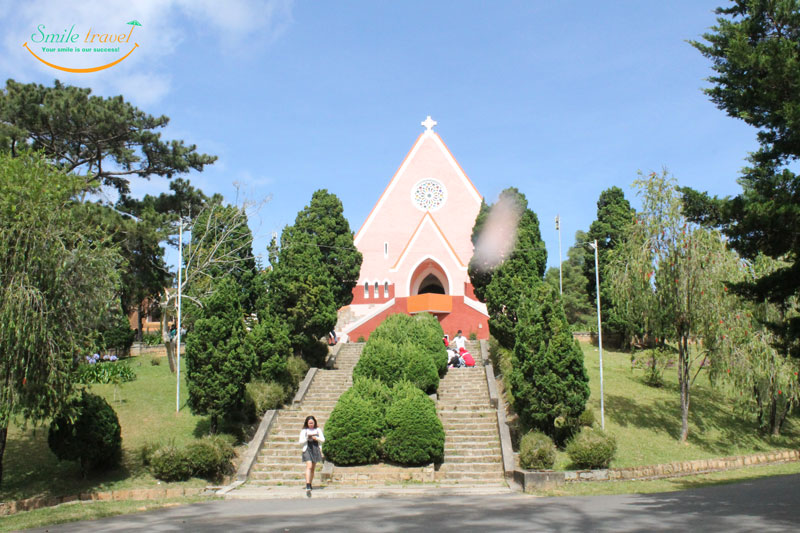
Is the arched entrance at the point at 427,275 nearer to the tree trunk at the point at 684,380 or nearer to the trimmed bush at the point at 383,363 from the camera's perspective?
the trimmed bush at the point at 383,363

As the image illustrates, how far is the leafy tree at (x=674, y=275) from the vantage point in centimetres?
1612

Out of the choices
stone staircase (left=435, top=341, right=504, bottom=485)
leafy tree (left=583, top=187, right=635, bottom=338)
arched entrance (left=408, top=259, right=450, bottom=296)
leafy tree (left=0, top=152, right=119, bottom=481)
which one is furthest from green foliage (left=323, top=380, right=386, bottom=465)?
arched entrance (left=408, top=259, right=450, bottom=296)

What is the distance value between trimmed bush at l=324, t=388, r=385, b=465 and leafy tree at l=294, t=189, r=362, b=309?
11020mm

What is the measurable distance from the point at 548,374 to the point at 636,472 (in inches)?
108

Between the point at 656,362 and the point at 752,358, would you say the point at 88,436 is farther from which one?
the point at 656,362

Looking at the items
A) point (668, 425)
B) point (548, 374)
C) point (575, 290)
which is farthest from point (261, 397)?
point (575, 290)

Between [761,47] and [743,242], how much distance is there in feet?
7.93

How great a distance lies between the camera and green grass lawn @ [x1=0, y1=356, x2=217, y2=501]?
12477 millimetres

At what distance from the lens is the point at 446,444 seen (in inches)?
585

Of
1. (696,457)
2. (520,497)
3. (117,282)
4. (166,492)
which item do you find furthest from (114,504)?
(696,457)

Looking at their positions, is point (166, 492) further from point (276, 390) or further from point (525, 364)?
point (525, 364)

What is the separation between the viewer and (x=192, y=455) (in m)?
13.0

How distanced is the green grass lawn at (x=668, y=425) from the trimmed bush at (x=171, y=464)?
766 cm

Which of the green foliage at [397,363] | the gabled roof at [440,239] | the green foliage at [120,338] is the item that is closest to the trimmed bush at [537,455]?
the green foliage at [397,363]
